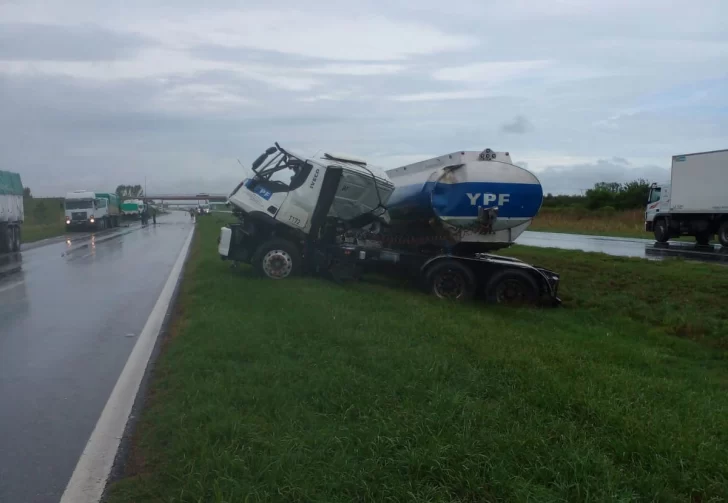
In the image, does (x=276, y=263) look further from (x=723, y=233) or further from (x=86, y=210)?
(x=86, y=210)

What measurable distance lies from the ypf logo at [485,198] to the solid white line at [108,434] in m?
6.43

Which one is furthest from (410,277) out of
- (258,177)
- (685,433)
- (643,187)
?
(643,187)

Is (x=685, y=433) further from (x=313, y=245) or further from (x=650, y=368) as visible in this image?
(x=313, y=245)

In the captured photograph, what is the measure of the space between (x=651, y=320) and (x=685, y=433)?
654 cm

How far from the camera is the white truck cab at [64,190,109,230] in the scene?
4784 cm

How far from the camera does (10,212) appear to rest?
1053 inches

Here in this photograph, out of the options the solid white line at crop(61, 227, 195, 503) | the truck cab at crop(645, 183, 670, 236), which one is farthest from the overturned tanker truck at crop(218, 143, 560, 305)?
the truck cab at crop(645, 183, 670, 236)

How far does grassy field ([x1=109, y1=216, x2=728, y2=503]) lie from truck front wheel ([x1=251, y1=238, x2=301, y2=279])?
417cm

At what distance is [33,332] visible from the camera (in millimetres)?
9539

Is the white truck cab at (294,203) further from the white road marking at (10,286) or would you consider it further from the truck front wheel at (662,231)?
the truck front wheel at (662,231)

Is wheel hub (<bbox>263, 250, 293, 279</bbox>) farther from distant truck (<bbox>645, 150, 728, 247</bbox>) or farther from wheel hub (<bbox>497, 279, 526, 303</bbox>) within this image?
distant truck (<bbox>645, 150, 728, 247</bbox>)

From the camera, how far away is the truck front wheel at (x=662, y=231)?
93.9 ft

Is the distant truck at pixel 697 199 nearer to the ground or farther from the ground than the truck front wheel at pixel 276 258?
farther from the ground

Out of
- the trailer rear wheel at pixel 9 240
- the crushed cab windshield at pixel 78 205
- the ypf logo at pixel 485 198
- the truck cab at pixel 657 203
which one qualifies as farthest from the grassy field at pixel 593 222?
the crushed cab windshield at pixel 78 205
